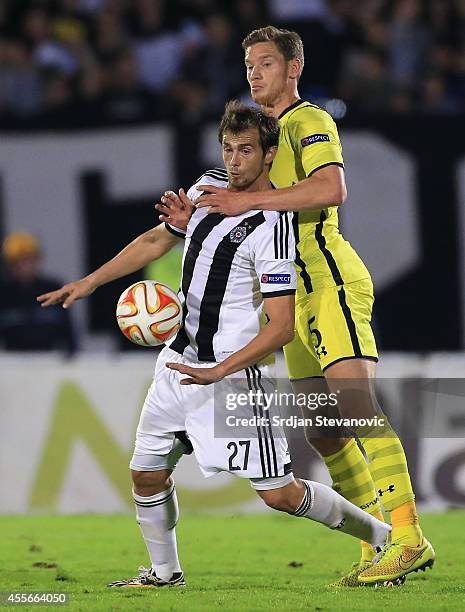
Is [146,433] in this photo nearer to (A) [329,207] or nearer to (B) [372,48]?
(A) [329,207]

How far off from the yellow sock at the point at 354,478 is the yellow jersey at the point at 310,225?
756mm

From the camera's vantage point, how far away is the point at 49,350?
394 inches

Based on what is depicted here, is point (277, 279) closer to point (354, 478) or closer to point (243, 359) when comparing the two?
point (243, 359)

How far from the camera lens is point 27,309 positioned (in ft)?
33.9

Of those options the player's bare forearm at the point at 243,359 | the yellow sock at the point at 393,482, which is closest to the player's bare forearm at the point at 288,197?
the player's bare forearm at the point at 243,359

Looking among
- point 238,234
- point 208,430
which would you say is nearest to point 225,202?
point 238,234

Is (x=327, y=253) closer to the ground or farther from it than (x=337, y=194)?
closer to the ground

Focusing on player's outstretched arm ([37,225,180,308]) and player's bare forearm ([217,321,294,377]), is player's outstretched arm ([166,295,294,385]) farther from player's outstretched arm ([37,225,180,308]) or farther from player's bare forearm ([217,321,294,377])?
player's outstretched arm ([37,225,180,308])

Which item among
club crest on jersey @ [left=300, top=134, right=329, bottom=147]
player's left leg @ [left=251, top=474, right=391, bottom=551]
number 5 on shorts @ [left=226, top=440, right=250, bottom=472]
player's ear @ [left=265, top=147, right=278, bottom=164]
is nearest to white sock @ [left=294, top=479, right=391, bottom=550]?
player's left leg @ [left=251, top=474, right=391, bottom=551]

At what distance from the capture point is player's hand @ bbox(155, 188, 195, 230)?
550cm

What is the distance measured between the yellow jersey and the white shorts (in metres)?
0.61

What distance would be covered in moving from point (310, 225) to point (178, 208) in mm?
689

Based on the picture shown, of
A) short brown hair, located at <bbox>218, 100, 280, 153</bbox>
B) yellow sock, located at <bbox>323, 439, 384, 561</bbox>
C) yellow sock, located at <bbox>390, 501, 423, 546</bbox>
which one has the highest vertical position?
short brown hair, located at <bbox>218, 100, 280, 153</bbox>

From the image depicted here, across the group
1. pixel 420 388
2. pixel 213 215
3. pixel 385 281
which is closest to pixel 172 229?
pixel 213 215
